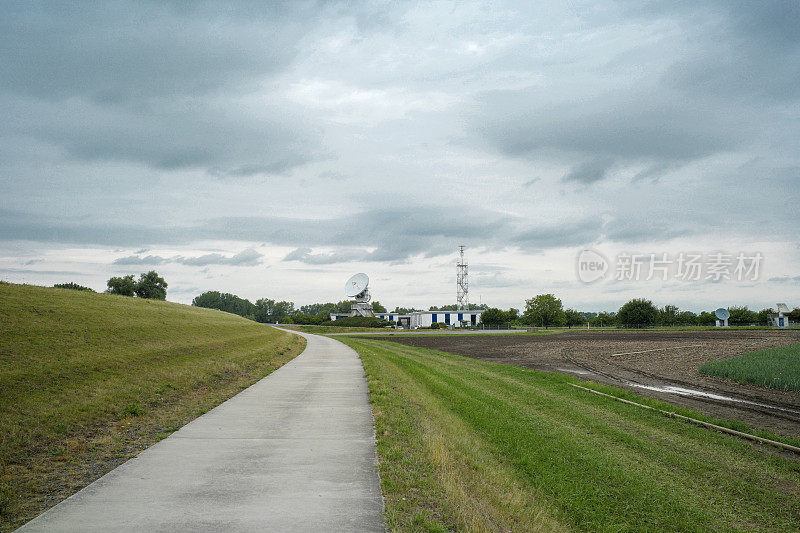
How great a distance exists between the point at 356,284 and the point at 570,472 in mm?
89422

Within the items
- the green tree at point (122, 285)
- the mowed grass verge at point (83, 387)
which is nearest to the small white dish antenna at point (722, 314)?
the mowed grass verge at point (83, 387)

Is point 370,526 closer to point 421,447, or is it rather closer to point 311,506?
point 311,506

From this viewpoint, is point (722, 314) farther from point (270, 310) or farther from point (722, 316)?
point (270, 310)

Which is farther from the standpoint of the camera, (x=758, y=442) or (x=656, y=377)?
(x=656, y=377)

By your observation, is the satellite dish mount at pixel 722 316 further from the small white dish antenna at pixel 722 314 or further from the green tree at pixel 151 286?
the green tree at pixel 151 286

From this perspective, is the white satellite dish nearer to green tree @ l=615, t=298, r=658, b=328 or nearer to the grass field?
green tree @ l=615, t=298, r=658, b=328

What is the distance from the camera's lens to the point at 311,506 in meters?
5.08

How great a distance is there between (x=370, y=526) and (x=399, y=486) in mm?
1282

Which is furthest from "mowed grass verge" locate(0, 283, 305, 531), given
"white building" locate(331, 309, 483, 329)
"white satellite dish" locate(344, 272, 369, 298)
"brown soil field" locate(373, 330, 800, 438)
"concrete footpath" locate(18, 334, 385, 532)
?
"white building" locate(331, 309, 483, 329)

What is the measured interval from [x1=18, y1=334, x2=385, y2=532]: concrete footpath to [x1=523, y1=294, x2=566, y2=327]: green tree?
336ft

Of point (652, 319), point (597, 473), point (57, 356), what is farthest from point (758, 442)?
point (652, 319)

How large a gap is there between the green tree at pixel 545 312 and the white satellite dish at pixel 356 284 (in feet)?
132

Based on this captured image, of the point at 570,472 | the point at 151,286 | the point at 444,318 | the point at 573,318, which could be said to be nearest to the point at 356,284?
the point at 444,318

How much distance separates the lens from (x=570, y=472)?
784 cm
